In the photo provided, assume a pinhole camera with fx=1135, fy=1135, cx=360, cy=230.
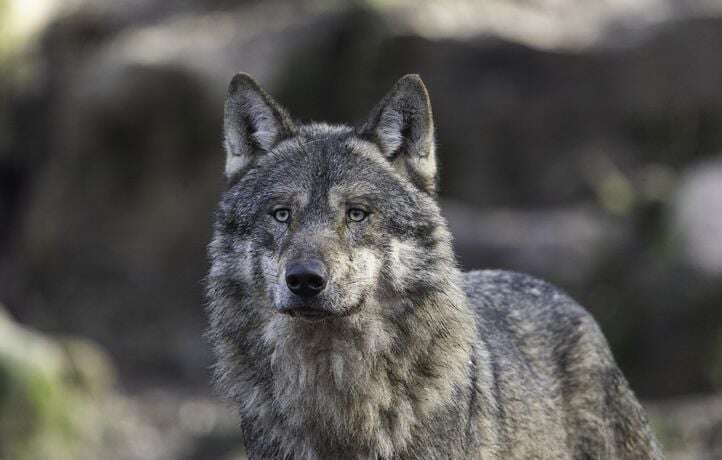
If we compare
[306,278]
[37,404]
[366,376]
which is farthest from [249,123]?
[37,404]

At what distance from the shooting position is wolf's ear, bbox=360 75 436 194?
597cm

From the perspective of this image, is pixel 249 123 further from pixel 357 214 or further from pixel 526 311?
pixel 526 311

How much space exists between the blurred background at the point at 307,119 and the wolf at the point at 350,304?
7.11 m

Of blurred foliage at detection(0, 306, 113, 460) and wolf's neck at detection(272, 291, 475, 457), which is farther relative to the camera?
blurred foliage at detection(0, 306, 113, 460)

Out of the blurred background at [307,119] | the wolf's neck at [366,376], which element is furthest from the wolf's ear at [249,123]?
the blurred background at [307,119]

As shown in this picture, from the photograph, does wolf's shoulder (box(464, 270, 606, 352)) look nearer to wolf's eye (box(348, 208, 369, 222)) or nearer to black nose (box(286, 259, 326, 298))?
wolf's eye (box(348, 208, 369, 222))

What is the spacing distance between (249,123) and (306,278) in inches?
52.7

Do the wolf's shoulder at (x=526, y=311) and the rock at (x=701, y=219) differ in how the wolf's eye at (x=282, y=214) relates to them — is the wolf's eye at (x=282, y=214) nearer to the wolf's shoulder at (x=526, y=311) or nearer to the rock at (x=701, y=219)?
the wolf's shoulder at (x=526, y=311)

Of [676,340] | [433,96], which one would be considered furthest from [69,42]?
[676,340]

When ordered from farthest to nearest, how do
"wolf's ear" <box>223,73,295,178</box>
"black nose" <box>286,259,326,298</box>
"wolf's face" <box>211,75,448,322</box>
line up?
"wolf's ear" <box>223,73,295,178</box>, "wolf's face" <box>211,75,448,322</box>, "black nose" <box>286,259,326,298</box>

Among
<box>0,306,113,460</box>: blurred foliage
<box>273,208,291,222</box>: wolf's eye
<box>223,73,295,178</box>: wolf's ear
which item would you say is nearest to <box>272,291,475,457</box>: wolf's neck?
<box>273,208,291,222</box>: wolf's eye

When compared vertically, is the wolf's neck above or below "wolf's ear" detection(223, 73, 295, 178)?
below

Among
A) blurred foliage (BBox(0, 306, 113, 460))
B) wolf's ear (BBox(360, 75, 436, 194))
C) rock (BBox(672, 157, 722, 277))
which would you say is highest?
wolf's ear (BBox(360, 75, 436, 194))

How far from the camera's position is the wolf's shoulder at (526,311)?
22.0ft
